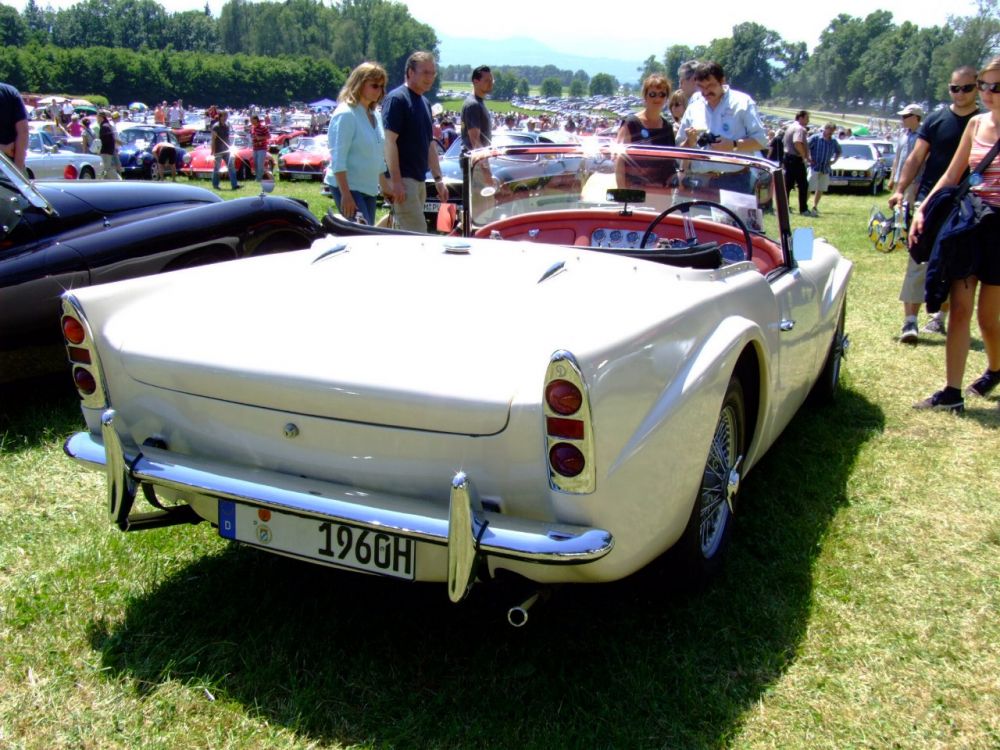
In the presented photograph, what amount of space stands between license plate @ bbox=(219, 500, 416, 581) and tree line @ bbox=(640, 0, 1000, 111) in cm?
12754

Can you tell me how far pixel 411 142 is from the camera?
253 inches

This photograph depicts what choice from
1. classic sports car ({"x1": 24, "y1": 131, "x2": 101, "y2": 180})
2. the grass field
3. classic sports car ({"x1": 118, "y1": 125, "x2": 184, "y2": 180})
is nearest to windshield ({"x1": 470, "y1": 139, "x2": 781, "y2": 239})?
the grass field

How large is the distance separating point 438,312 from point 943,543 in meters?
2.17

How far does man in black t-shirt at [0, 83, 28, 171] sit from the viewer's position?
692 cm

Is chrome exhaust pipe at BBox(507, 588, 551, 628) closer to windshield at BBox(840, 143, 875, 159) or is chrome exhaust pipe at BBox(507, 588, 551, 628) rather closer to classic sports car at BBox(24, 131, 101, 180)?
classic sports car at BBox(24, 131, 101, 180)

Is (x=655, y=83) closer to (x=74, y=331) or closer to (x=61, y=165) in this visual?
(x=74, y=331)

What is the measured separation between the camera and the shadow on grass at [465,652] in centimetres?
226

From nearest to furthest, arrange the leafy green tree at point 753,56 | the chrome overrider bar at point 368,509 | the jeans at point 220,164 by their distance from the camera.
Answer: the chrome overrider bar at point 368,509 → the jeans at point 220,164 → the leafy green tree at point 753,56

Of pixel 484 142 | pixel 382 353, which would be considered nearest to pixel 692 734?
pixel 382 353

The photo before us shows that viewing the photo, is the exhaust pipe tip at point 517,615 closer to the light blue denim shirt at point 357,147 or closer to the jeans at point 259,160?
the light blue denim shirt at point 357,147

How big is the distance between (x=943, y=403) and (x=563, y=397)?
11.6ft

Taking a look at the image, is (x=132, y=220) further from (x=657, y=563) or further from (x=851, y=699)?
(x=851, y=699)

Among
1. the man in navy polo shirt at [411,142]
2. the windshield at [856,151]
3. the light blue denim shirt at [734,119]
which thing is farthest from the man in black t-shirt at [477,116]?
the windshield at [856,151]

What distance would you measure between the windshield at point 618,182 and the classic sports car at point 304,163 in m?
18.1
